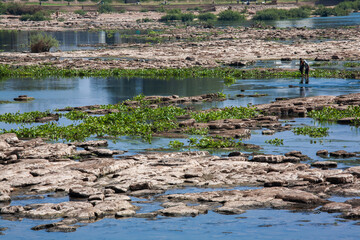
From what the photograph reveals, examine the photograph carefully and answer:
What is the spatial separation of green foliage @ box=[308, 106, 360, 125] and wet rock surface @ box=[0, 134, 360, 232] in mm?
7606

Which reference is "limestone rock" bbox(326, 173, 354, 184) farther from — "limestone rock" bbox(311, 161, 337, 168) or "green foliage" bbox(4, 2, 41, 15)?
"green foliage" bbox(4, 2, 41, 15)

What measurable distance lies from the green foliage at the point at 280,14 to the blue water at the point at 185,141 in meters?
76.8

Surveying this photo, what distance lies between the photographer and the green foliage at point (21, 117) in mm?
27906

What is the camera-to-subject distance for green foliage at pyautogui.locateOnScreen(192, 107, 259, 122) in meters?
26.8

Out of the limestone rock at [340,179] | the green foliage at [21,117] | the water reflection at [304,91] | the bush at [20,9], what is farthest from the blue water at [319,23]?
the limestone rock at [340,179]

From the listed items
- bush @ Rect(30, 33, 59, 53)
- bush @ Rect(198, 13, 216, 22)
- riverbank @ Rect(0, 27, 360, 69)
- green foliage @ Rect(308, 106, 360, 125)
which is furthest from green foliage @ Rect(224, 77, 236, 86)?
bush @ Rect(198, 13, 216, 22)

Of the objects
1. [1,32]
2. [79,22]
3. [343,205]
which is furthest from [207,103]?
[79,22]

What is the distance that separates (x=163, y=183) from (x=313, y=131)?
941 centimetres

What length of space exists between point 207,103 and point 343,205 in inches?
715

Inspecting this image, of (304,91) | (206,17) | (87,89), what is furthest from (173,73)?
(206,17)

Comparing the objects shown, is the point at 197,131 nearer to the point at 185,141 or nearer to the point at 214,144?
the point at 185,141

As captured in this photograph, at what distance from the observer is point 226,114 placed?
90.7 feet

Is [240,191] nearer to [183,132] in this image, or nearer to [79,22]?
[183,132]

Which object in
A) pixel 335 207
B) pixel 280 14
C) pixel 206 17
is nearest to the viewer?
pixel 335 207
